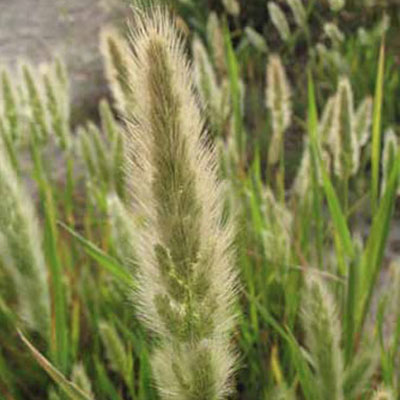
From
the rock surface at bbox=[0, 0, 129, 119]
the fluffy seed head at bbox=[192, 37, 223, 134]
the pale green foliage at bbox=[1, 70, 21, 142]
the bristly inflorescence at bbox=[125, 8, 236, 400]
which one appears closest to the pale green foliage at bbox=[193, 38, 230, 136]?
the fluffy seed head at bbox=[192, 37, 223, 134]

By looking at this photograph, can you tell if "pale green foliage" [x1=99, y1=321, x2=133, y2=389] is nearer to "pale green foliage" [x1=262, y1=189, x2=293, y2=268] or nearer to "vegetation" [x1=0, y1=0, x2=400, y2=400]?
"vegetation" [x1=0, y1=0, x2=400, y2=400]

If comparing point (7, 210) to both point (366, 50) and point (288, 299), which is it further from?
point (366, 50)

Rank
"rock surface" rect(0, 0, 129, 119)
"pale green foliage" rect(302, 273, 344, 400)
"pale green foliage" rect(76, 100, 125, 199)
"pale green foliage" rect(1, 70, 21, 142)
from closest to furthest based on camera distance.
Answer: "pale green foliage" rect(302, 273, 344, 400) < "pale green foliage" rect(1, 70, 21, 142) < "pale green foliage" rect(76, 100, 125, 199) < "rock surface" rect(0, 0, 129, 119)

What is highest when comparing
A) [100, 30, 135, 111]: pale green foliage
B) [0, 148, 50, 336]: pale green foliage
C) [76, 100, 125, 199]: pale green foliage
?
[100, 30, 135, 111]: pale green foliage

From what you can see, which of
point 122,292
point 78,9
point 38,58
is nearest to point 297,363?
point 122,292

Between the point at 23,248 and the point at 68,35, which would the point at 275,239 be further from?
the point at 68,35
